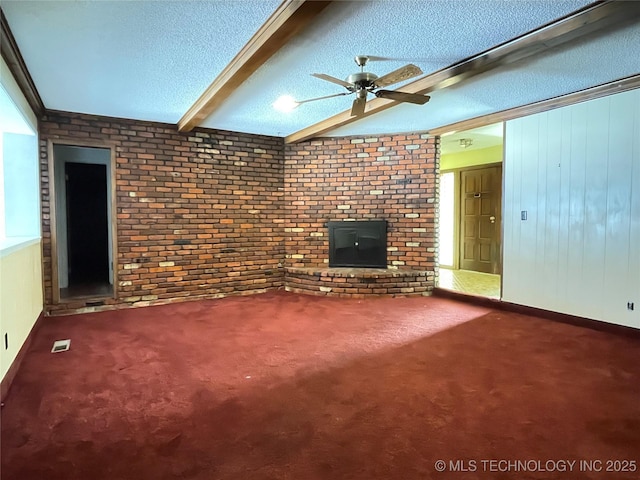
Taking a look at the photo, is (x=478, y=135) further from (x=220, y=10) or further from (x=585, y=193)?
(x=220, y=10)

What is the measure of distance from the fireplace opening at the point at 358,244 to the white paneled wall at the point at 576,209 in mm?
1632

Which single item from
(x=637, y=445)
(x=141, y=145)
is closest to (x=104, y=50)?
(x=141, y=145)

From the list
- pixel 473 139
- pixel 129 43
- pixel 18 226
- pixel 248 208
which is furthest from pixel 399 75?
pixel 18 226

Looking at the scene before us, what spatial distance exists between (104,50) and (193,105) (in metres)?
1.33

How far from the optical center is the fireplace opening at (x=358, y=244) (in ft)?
18.0

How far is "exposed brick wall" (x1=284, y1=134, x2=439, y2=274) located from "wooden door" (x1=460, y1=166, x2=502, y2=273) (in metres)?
2.09

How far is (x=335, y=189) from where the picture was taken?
5.62m

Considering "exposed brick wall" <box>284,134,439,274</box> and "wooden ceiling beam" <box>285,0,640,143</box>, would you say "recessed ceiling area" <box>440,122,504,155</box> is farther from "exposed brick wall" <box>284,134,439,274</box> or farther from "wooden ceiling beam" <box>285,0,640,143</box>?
"wooden ceiling beam" <box>285,0,640,143</box>

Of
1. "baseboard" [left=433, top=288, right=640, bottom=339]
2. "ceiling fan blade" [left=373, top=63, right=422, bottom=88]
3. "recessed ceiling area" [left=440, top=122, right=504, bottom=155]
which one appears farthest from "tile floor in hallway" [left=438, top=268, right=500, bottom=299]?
"ceiling fan blade" [left=373, top=63, right=422, bottom=88]

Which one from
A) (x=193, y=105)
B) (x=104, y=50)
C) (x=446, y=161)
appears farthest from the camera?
(x=446, y=161)

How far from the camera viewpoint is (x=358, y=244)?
5.57 meters

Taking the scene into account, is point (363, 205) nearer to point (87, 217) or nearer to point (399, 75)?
point (399, 75)

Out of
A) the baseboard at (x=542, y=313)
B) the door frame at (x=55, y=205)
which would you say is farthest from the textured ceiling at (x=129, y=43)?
the baseboard at (x=542, y=313)

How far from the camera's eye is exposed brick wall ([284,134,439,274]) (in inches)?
208
